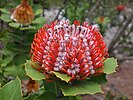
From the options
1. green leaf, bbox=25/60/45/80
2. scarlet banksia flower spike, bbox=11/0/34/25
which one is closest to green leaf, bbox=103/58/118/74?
green leaf, bbox=25/60/45/80

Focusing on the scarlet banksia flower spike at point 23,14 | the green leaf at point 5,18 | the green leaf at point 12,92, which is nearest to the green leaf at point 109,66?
the green leaf at point 12,92

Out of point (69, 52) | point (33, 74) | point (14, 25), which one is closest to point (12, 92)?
point (33, 74)

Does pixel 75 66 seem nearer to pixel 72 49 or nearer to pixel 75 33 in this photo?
pixel 72 49

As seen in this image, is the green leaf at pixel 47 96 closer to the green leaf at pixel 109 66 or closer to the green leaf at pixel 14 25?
the green leaf at pixel 109 66

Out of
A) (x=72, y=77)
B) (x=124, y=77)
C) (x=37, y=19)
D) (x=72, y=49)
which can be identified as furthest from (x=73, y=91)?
(x=124, y=77)

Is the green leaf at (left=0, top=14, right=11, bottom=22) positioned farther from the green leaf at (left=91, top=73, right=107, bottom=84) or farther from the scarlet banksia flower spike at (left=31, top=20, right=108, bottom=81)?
the green leaf at (left=91, top=73, right=107, bottom=84)
